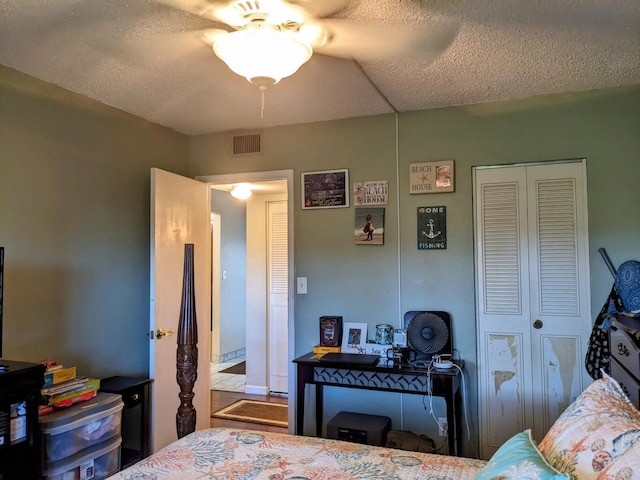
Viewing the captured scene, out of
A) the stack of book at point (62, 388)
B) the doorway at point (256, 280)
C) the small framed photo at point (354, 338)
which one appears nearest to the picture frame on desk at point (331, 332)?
the small framed photo at point (354, 338)

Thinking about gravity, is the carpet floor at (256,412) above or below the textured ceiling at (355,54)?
below

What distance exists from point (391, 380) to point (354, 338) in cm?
50

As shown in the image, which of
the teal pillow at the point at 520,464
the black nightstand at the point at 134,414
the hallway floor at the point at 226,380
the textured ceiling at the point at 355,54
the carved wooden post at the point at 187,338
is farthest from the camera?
the hallway floor at the point at 226,380

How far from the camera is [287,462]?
1.68m

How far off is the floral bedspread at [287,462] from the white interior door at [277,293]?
3.02 metres

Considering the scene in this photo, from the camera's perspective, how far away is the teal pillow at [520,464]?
112 cm

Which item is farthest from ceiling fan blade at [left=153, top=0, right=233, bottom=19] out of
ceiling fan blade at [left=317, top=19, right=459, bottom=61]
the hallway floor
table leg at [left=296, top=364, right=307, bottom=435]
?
the hallway floor

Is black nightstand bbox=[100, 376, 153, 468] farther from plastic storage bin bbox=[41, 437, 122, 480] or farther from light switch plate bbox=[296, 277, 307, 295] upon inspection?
light switch plate bbox=[296, 277, 307, 295]

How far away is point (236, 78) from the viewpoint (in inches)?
105

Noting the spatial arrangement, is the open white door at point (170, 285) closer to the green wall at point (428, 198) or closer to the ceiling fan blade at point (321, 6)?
the green wall at point (428, 198)

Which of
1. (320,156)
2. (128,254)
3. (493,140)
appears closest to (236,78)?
(320,156)

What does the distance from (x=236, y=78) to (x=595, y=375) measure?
2594mm

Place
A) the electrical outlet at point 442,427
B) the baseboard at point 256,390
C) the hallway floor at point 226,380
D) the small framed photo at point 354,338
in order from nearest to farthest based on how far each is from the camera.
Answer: the electrical outlet at point 442,427 → the small framed photo at point 354,338 → the baseboard at point 256,390 → the hallway floor at point 226,380

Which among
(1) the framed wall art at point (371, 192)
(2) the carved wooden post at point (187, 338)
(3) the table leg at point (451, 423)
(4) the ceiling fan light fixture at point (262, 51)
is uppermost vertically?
(4) the ceiling fan light fixture at point (262, 51)
